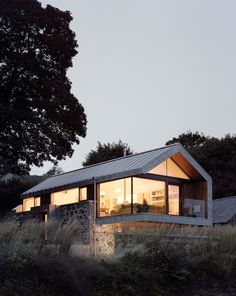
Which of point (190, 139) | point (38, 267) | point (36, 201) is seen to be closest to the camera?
point (38, 267)

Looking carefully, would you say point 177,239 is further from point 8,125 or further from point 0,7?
point 0,7

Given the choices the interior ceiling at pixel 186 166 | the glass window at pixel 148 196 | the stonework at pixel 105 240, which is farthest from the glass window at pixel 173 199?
the stonework at pixel 105 240

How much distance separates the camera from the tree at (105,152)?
56.1 meters

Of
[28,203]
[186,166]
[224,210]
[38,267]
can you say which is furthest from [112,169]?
[38,267]

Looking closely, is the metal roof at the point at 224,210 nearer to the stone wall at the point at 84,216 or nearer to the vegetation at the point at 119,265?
the stone wall at the point at 84,216

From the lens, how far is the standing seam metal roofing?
90.3ft

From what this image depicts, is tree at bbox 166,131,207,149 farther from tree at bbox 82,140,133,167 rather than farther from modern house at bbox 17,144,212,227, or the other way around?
modern house at bbox 17,144,212,227

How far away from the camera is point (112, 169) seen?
28.6 meters

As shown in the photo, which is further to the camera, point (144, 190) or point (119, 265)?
point (144, 190)

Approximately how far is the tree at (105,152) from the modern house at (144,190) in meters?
24.6

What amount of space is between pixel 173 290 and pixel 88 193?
1446 centimetres

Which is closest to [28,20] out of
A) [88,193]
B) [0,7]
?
[0,7]

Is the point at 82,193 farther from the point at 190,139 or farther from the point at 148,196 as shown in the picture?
the point at 190,139

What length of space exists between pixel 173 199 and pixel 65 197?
519 cm
